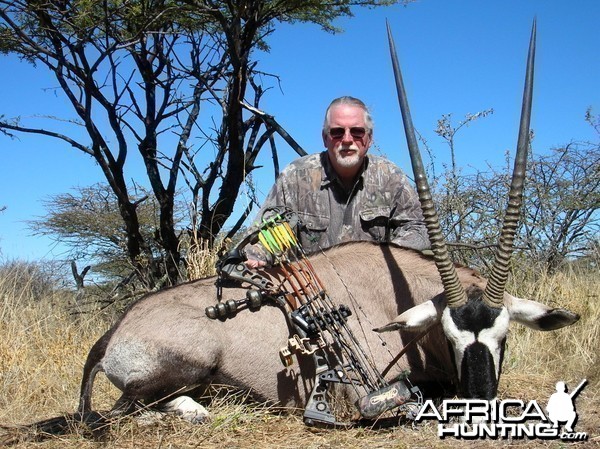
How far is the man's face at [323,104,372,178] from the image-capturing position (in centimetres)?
494

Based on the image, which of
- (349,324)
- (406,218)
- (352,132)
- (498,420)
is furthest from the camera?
(352,132)

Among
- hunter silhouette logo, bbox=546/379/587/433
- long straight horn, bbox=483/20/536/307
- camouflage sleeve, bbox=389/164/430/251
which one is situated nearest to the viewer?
hunter silhouette logo, bbox=546/379/587/433

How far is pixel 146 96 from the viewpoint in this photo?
8.90 m

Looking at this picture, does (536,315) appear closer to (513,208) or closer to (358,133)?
(513,208)

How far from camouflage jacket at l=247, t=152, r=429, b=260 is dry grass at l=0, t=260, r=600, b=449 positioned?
1252mm

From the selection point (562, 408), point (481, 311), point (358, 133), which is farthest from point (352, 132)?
point (562, 408)

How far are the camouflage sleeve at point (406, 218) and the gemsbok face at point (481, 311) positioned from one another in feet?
2.94

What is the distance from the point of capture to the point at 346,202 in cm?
509

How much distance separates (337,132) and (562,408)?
7.73 feet

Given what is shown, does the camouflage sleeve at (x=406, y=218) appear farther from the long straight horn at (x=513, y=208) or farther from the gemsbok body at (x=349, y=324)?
the long straight horn at (x=513, y=208)

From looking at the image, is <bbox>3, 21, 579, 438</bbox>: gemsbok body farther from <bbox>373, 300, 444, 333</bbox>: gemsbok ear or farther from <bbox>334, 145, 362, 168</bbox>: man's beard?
<bbox>334, 145, 362, 168</bbox>: man's beard

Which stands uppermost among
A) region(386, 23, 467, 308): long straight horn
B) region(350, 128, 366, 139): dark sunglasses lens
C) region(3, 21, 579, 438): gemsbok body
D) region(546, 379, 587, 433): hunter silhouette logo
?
region(350, 128, 366, 139): dark sunglasses lens

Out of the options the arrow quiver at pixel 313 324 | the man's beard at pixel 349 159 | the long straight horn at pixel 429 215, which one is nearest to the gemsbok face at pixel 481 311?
the long straight horn at pixel 429 215

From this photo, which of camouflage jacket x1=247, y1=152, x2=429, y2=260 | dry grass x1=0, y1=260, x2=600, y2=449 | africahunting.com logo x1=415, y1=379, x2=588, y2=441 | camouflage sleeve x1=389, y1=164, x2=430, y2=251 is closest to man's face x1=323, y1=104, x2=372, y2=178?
camouflage jacket x1=247, y1=152, x2=429, y2=260
